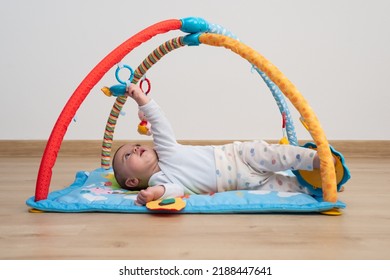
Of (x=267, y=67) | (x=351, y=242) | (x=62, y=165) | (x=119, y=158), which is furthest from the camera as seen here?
(x=62, y=165)

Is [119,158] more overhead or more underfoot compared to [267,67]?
more underfoot

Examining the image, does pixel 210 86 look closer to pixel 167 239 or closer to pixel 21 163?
pixel 21 163

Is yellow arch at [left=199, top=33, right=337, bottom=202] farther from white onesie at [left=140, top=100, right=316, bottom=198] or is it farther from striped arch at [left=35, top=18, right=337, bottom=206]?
white onesie at [left=140, top=100, right=316, bottom=198]

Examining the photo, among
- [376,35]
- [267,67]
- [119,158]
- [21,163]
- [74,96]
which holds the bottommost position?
[21,163]

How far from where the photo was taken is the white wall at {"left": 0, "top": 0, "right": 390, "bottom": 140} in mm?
Result: 2900

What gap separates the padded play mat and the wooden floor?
0.08 feet

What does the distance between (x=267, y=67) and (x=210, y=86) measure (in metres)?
1.46

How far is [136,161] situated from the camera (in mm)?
1584

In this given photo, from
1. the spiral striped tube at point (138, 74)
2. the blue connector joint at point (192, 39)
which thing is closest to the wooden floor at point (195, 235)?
the spiral striped tube at point (138, 74)

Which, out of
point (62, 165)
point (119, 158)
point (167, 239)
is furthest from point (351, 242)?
point (62, 165)

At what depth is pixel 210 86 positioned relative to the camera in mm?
2938

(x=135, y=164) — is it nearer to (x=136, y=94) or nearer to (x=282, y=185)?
(x=136, y=94)

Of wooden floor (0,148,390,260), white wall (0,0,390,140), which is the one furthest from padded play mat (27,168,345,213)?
white wall (0,0,390,140)
